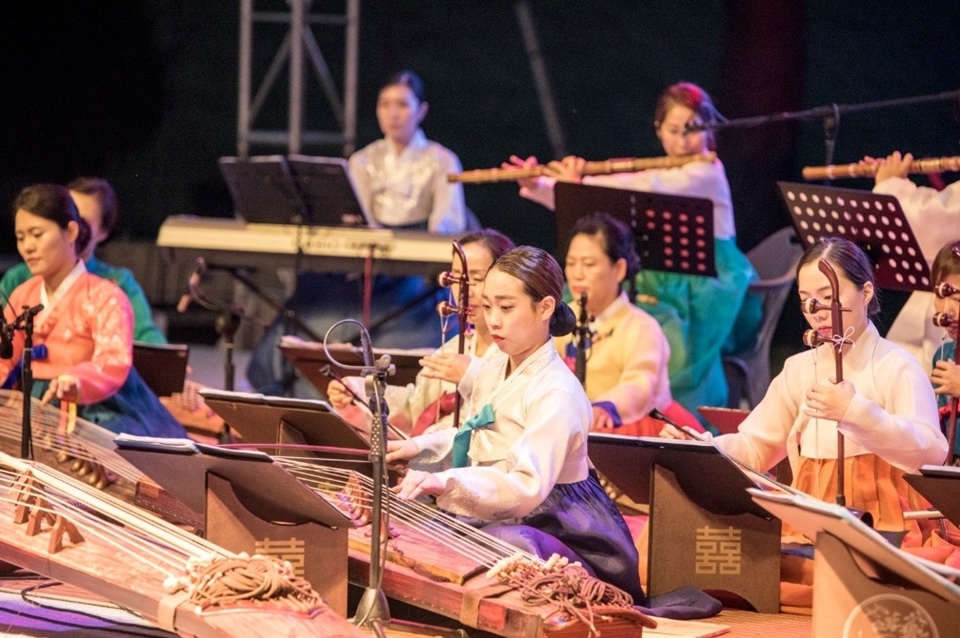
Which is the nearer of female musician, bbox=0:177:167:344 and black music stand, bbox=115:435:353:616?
black music stand, bbox=115:435:353:616

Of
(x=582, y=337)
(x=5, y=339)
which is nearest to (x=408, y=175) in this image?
(x=582, y=337)

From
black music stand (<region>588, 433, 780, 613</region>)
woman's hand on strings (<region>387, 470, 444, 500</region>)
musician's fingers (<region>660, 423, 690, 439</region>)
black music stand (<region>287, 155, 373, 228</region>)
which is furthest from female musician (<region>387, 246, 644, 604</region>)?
black music stand (<region>287, 155, 373, 228</region>)

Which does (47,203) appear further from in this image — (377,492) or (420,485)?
(377,492)

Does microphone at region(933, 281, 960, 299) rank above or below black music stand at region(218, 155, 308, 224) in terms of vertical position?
below

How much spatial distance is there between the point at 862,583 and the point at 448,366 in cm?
176

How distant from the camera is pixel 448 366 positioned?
4.66m

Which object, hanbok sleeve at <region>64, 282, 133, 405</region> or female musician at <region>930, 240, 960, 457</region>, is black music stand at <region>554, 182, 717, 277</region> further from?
hanbok sleeve at <region>64, 282, 133, 405</region>

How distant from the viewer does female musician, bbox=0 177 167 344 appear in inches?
251

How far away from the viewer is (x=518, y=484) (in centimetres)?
392

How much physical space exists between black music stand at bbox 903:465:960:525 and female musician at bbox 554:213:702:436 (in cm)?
198

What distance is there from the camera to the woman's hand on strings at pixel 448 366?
15.3ft

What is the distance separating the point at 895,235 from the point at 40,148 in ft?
24.7

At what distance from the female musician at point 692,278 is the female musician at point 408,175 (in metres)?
1.48

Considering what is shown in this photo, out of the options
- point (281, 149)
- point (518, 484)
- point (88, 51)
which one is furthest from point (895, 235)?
point (88, 51)
